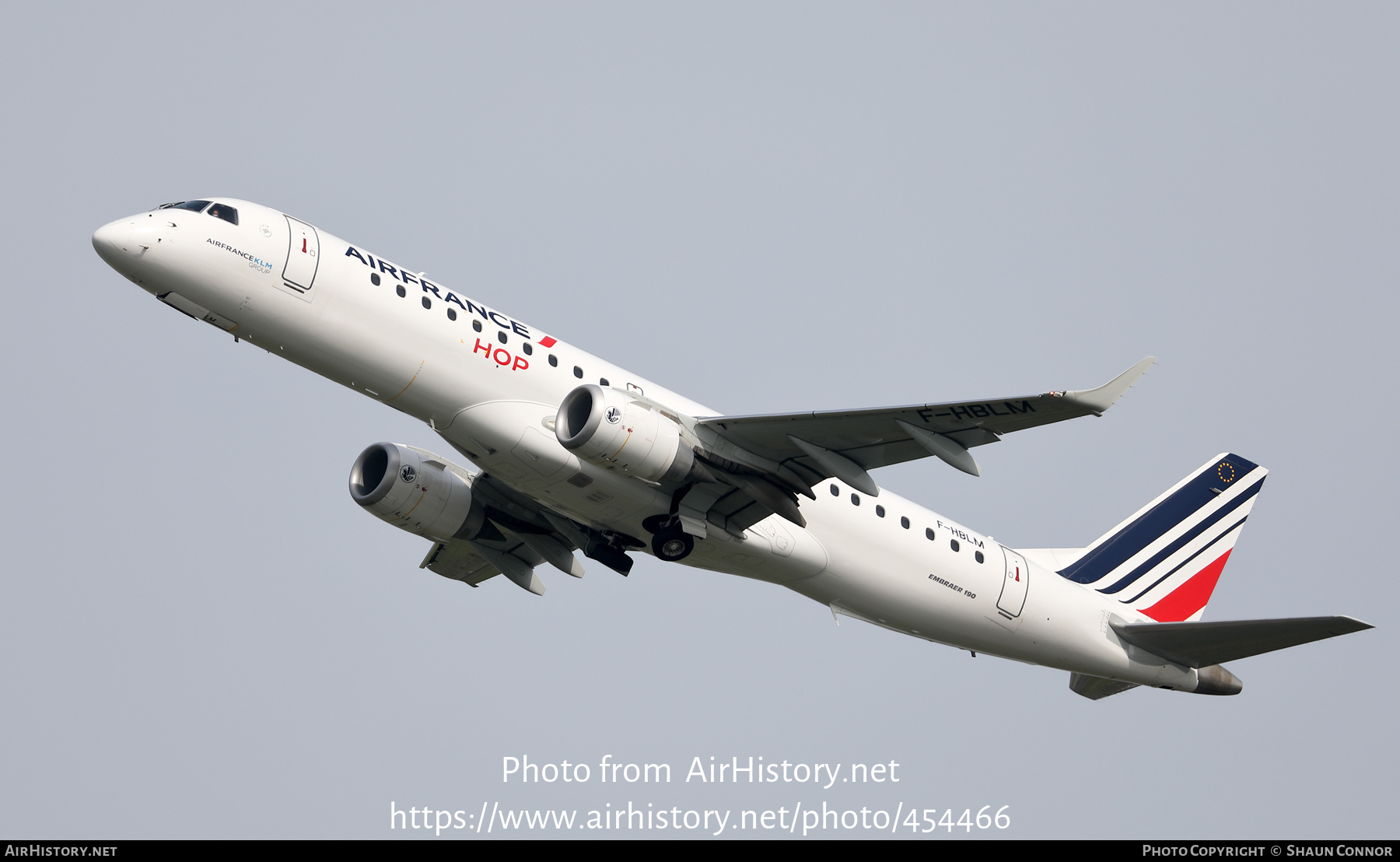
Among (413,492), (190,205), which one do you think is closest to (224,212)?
(190,205)

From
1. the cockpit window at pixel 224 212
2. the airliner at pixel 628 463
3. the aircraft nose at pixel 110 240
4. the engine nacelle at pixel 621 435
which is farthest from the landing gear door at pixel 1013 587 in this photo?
the aircraft nose at pixel 110 240

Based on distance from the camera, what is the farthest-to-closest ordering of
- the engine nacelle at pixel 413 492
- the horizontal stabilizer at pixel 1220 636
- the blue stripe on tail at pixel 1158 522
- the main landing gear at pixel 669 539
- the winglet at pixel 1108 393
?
the blue stripe on tail at pixel 1158 522, the engine nacelle at pixel 413 492, the horizontal stabilizer at pixel 1220 636, the main landing gear at pixel 669 539, the winglet at pixel 1108 393

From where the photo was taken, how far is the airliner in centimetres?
2400

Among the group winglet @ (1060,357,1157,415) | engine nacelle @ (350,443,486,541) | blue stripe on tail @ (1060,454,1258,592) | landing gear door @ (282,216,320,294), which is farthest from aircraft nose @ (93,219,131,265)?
blue stripe on tail @ (1060,454,1258,592)

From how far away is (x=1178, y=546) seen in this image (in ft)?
111

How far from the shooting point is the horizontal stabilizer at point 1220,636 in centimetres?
2742

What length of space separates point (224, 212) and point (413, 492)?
7.47m

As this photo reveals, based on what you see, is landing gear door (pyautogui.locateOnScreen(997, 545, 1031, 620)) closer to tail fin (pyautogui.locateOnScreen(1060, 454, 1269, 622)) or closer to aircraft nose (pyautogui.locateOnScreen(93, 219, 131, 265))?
tail fin (pyautogui.locateOnScreen(1060, 454, 1269, 622))

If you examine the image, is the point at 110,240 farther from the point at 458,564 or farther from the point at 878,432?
the point at 878,432

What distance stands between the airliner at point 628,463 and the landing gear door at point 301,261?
0.10 ft

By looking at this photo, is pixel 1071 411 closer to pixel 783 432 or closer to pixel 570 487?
pixel 783 432

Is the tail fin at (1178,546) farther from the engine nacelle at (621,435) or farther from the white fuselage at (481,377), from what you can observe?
the engine nacelle at (621,435)

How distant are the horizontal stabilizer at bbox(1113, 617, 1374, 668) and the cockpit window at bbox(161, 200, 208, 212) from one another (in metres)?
21.3
